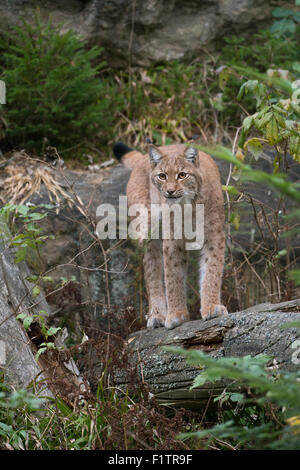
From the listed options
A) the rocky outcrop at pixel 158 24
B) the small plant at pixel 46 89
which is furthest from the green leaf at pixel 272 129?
the rocky outcrop at pixel 158 24

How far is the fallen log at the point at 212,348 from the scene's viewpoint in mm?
3238

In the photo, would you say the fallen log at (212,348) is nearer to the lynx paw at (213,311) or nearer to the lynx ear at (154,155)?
the lynx paw at (213,311)

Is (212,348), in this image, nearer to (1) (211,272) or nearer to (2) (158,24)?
(1) (211,272)

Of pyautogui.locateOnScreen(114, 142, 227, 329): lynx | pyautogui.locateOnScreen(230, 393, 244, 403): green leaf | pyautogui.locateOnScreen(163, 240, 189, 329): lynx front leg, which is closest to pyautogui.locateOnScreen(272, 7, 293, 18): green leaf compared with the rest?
pyautogui.locateOnScreen(114, 142, 227, 329): lynx

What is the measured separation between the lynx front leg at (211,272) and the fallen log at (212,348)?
22.1 inches

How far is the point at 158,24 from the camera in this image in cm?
780

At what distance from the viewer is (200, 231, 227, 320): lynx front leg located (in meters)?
4.57

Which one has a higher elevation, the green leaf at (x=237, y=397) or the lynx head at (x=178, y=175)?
the lynx head at (x=178, y=175)

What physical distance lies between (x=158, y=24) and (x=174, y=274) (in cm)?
444

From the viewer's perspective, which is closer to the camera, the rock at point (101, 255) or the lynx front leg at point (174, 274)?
the lynx front leg at point (174, 274)

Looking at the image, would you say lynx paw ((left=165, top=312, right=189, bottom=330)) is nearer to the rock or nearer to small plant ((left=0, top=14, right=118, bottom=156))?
the rock

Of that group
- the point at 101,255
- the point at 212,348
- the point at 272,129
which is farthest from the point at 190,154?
the point at 212,348
